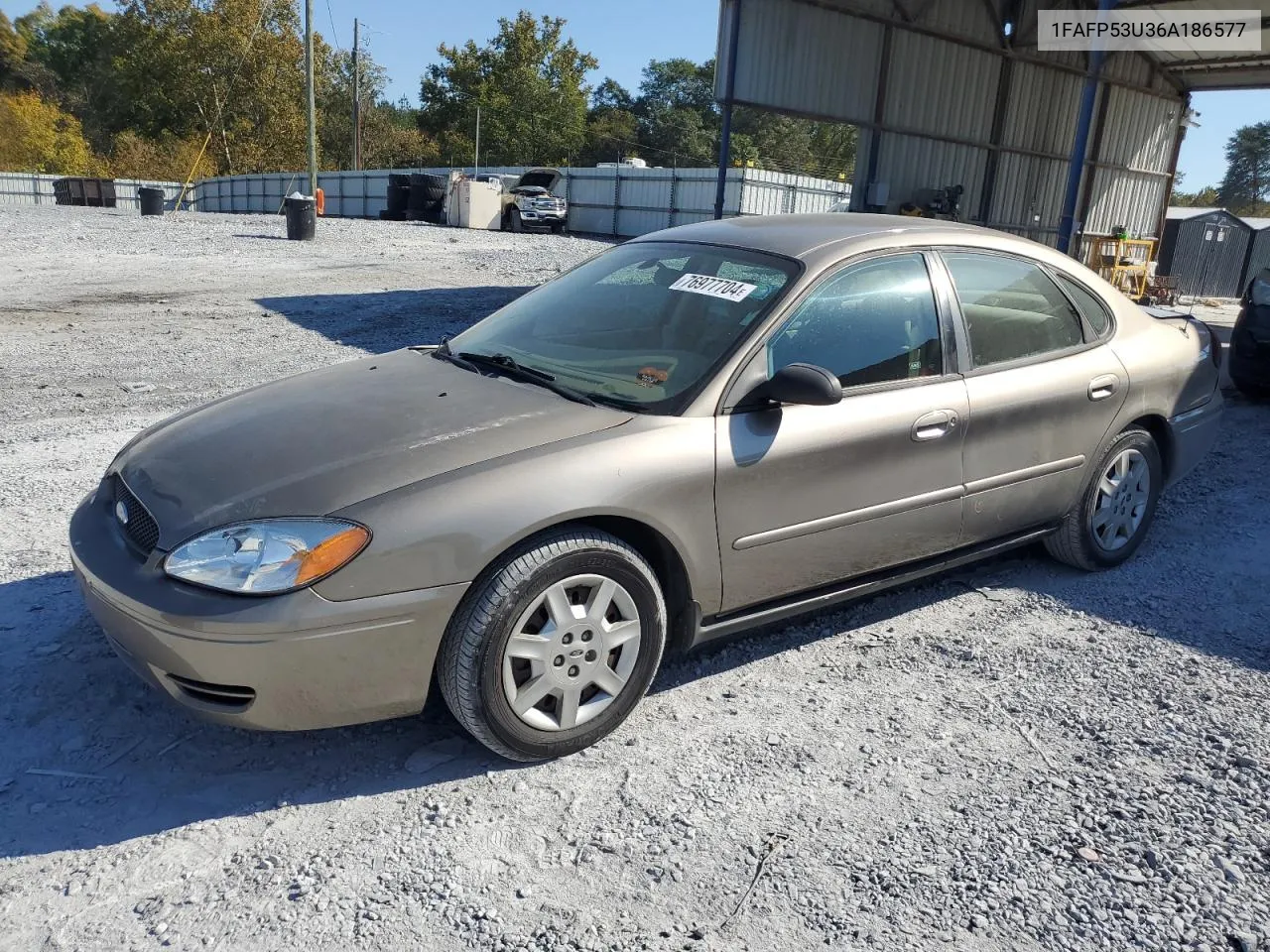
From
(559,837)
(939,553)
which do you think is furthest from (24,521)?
(939,553)

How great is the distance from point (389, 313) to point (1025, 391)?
917cm

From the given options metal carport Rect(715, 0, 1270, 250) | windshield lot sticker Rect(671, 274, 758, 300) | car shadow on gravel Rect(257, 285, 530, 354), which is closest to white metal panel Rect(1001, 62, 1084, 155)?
metal carport Rect(715, 0, 1270, 250)

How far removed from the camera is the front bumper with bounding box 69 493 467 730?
8.12 feet

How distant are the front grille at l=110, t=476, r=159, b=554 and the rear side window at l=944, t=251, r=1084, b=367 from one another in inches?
116

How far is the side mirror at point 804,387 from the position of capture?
303 cm

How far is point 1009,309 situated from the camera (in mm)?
3977

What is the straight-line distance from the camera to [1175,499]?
18.7ft

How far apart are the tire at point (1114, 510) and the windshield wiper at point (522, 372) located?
2.38 metres

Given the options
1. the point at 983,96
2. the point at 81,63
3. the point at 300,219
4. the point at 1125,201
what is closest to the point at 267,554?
the point at 983,96

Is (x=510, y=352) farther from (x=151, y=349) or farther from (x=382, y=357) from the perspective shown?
(x=151, y=349)

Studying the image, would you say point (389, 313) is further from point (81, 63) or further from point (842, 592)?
point (81, 63)

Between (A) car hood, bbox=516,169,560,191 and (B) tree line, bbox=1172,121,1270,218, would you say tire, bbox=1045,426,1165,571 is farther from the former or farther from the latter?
(B) tree line, bbox=1172,121,1270,218

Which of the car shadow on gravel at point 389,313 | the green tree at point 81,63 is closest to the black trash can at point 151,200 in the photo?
the car shadow on gravel at point 389,313

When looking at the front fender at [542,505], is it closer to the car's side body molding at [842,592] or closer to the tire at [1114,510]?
the car's side body molding at [842,592]
